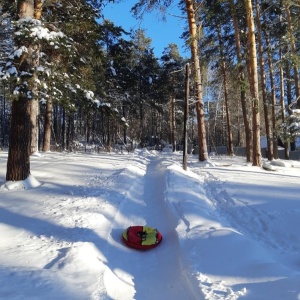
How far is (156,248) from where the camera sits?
5293 mm

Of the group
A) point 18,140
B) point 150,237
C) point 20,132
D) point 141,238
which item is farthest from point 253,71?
point 141,238

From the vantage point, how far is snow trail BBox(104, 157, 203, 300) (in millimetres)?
3818

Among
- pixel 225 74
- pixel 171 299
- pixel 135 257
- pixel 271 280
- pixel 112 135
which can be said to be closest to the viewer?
pixel 271 280

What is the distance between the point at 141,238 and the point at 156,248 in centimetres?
32

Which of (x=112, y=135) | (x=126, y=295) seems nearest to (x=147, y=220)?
(x=126, y=295)

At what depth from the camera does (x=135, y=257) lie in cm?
496

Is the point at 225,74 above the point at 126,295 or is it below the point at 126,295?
above

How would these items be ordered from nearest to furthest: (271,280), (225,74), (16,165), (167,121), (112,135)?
1. (271,280)
2. (16,165)
3. (225,74)
4. (112,135)
5. (167,121)

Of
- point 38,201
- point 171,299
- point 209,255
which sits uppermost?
point 38,201

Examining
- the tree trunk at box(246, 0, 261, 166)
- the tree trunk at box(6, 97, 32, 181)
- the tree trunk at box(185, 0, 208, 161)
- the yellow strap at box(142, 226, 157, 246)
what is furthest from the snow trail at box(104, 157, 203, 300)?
the tree trunk at box(185, 0, 208, 161)

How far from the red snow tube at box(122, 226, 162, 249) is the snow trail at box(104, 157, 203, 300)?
95 mm

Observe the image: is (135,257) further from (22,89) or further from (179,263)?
(22,89)

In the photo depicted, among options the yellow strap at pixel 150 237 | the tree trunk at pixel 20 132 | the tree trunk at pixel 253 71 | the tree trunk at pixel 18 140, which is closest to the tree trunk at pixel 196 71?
the tree trunk at pixel 253 71

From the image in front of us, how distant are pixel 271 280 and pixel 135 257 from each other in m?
2.24
